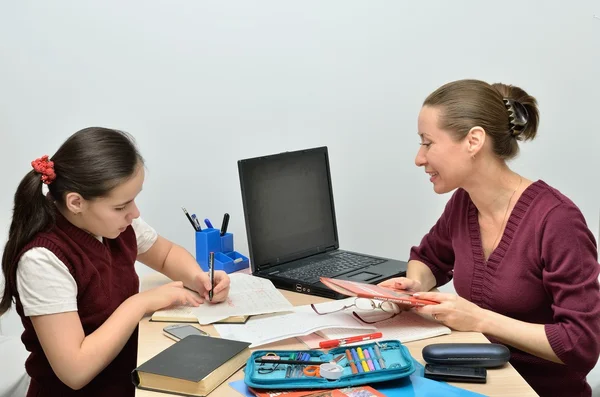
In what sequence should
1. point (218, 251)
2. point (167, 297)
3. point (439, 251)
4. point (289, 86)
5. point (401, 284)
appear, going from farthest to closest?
point (289, 86), point (218, 251), point (439, 251), point (401, 284), point (167, 297)

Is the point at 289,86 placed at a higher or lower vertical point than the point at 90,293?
higher

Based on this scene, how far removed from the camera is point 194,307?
1510 millimetres

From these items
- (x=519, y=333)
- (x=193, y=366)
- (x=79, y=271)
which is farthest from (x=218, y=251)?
(x=519, y=333)

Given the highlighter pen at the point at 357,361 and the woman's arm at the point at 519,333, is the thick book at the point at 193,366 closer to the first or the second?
the highlighter pen at the point at 357,361

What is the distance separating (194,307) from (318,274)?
397 millimetres

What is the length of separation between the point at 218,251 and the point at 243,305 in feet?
1.55

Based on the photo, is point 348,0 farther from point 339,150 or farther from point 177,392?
point 177,392

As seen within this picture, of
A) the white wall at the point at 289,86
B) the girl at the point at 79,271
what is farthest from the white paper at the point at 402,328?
the white wall at the point at 289,86

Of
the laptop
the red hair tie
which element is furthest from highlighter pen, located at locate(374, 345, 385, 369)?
the red hair tie

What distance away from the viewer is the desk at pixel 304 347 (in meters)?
1.11

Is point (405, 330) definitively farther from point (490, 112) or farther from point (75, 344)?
point (75, 344)

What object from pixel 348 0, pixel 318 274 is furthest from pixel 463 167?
pixel 348 0

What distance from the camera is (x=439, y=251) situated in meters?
1.74

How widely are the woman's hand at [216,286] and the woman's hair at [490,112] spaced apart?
634 mm
